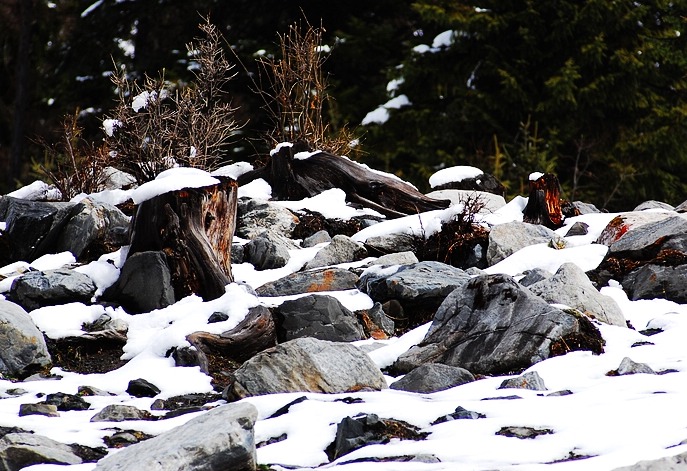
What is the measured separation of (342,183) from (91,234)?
2.98 meters

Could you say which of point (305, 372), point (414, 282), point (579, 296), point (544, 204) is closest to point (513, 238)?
point (544, 204)

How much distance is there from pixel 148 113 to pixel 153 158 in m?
0.48

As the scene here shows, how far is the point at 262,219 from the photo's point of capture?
920cm

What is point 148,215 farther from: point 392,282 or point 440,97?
point 440,97

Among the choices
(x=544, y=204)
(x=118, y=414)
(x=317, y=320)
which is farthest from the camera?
(x=544, y=204)

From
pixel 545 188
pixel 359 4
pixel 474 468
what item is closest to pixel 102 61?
pixel 359 4

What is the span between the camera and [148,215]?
7176 mm

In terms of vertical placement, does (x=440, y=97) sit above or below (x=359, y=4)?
below

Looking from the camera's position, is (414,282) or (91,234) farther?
(91,234)

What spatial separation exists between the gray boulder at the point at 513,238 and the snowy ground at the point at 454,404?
1.21 metres

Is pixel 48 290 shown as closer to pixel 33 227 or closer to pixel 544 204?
pixel 33 227

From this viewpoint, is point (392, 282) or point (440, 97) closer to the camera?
point (392, 282)

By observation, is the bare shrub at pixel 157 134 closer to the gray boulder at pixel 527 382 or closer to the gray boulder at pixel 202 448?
the gray boulder at pixel 527 382

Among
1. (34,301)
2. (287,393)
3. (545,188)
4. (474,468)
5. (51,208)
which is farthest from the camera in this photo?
(545,188)
